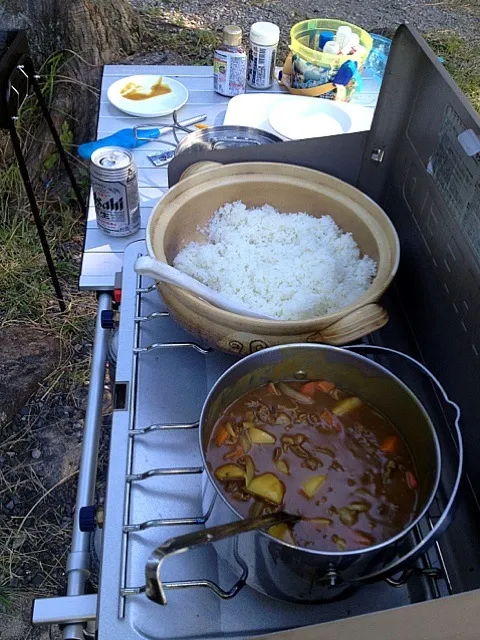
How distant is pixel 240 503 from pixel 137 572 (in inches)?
6.9

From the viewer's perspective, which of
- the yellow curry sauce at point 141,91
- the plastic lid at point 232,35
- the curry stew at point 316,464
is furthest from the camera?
the yellow curry sauce at point 141,91

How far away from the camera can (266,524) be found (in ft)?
2.14

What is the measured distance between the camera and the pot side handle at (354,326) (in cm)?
90

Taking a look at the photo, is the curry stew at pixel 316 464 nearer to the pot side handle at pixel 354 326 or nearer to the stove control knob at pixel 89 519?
the pot side handle at pixel 354 326

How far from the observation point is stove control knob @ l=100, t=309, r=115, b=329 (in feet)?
3.85

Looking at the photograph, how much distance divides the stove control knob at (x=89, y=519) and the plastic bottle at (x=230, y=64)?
147 centimetres

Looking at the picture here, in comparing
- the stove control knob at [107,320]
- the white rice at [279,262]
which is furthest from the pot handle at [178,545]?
the stove control knob at [107,320]

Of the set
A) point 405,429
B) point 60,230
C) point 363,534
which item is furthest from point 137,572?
point 60,230

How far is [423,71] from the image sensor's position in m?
1.04

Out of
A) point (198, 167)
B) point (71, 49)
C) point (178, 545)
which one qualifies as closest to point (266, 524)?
point (178, 545)

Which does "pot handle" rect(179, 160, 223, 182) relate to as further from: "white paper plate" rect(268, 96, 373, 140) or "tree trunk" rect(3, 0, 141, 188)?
"tree trunk" rect(3, 0, 141, 188)

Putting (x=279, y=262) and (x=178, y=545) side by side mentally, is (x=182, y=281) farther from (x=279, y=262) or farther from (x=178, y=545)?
(x=178, y=545)

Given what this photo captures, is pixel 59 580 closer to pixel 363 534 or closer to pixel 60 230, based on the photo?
pixel 363 534

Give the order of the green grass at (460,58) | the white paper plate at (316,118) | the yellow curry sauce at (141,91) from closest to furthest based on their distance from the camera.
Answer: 1. the white paper plate at (316,118)
2. the yellow curry sauce at (141,91)
3. the green grass at (460,58)
